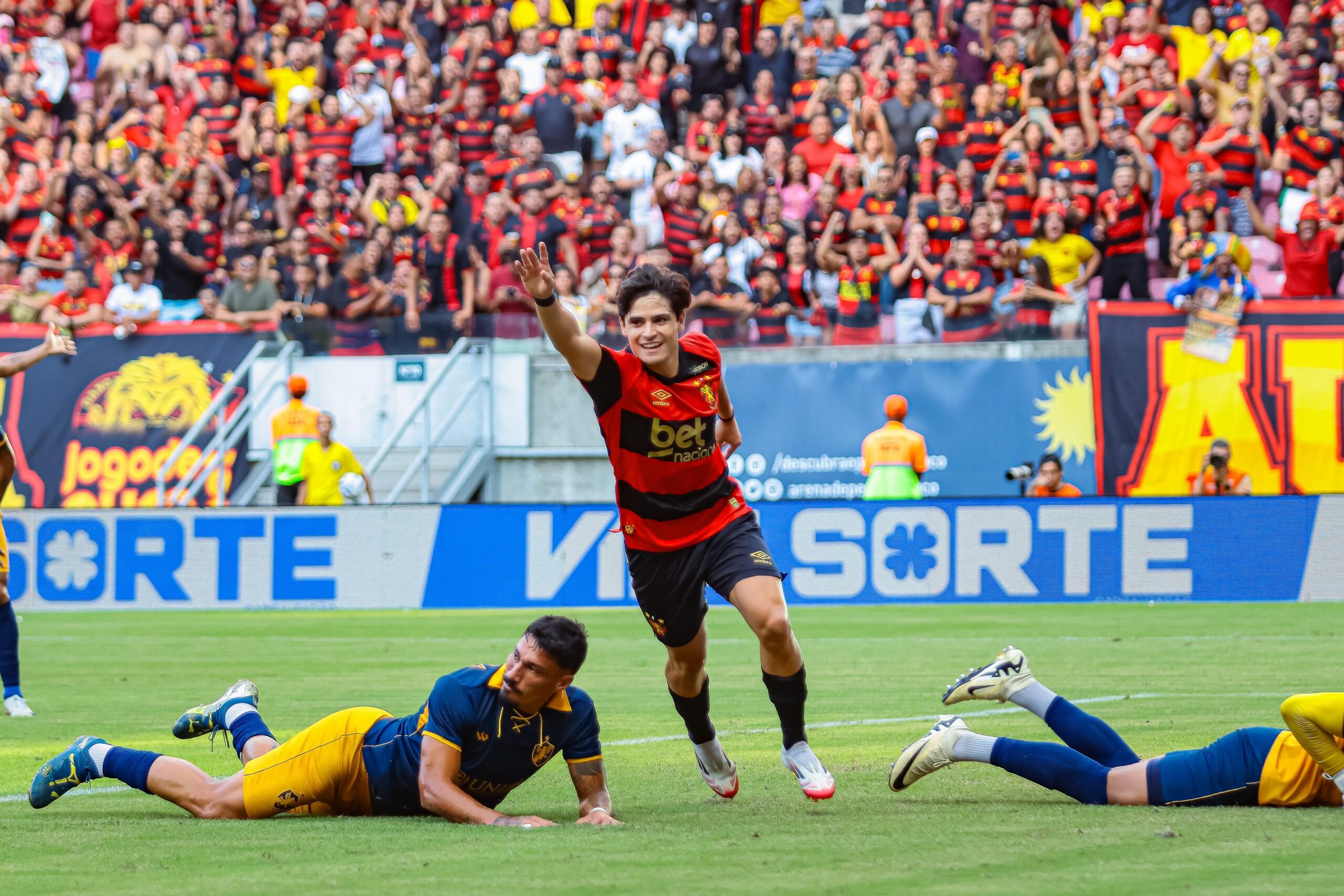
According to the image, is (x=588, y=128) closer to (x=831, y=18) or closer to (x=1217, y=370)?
(x=831, y=18)

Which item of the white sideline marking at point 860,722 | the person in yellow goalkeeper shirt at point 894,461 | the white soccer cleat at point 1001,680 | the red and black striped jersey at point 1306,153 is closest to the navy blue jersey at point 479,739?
the white soccer cleat at point 1001,680

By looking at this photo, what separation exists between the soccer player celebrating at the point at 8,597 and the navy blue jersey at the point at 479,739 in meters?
4.59

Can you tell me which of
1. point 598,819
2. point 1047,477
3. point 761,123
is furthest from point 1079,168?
point 598,819

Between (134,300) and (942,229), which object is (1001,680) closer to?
(942,229)

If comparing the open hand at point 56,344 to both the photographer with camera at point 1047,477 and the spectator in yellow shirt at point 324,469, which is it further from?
the photographer with camera at point 1047,477

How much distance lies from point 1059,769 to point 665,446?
76.0 inches

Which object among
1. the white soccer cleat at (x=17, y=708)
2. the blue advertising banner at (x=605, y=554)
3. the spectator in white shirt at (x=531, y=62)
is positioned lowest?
the blue advertising banner at (x=605, y=554)

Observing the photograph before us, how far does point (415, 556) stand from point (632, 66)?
8001 mm

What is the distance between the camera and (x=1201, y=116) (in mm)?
20375

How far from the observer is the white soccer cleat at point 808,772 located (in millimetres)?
6363

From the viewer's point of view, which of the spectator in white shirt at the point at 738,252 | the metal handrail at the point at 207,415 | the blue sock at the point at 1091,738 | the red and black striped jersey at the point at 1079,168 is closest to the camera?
the blue sock at the point at 1091,738

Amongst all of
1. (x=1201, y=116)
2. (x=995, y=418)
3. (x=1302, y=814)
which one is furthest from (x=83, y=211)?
(x=1302, y=814)

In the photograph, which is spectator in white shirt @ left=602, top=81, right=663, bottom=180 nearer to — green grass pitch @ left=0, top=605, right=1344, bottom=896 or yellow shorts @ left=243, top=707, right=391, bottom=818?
green grass pitch @ left=0, top=605, right=1344, bottom=896

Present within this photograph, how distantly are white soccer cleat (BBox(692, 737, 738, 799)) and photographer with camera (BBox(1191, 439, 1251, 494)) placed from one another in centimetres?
1194
